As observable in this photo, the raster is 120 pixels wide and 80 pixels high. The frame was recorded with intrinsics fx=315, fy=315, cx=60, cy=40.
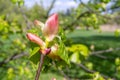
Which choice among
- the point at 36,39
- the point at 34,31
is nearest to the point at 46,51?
the point at 36,39

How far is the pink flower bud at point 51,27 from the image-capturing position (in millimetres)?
585

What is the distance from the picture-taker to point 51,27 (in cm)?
59

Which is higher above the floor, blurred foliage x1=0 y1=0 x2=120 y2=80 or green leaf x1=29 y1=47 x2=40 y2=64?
blurred foliage x1=0 y1=0 x2=120 y2=80

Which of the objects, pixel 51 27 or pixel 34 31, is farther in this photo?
pixel 34 31

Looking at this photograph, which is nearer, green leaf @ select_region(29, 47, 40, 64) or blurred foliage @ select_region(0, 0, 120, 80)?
green leaf @ select_region(29, 47, 40, 64)

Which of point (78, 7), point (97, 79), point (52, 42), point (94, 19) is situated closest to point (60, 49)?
point (52, 42)

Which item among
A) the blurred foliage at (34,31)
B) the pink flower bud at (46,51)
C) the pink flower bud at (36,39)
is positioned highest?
the blurred foliage at (34,31)

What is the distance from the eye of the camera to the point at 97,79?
2066 mm

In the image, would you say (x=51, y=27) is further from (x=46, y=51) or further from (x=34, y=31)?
(x=34, y=31)

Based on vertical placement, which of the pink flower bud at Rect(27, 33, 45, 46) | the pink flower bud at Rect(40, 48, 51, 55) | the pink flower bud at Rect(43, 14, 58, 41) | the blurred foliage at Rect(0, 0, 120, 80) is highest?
the blurred foliage at Rect(0, 0, 120, 80)

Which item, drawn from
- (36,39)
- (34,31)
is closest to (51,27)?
(36,39)

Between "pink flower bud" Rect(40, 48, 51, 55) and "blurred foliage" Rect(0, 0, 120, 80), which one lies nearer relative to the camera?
"pink flower bud" Rect(40, 48, 51, 55)

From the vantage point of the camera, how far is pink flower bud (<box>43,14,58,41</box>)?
585 millimetres

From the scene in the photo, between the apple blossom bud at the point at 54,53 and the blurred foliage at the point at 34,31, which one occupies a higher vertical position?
the blurred foliage at the point at 34,31
